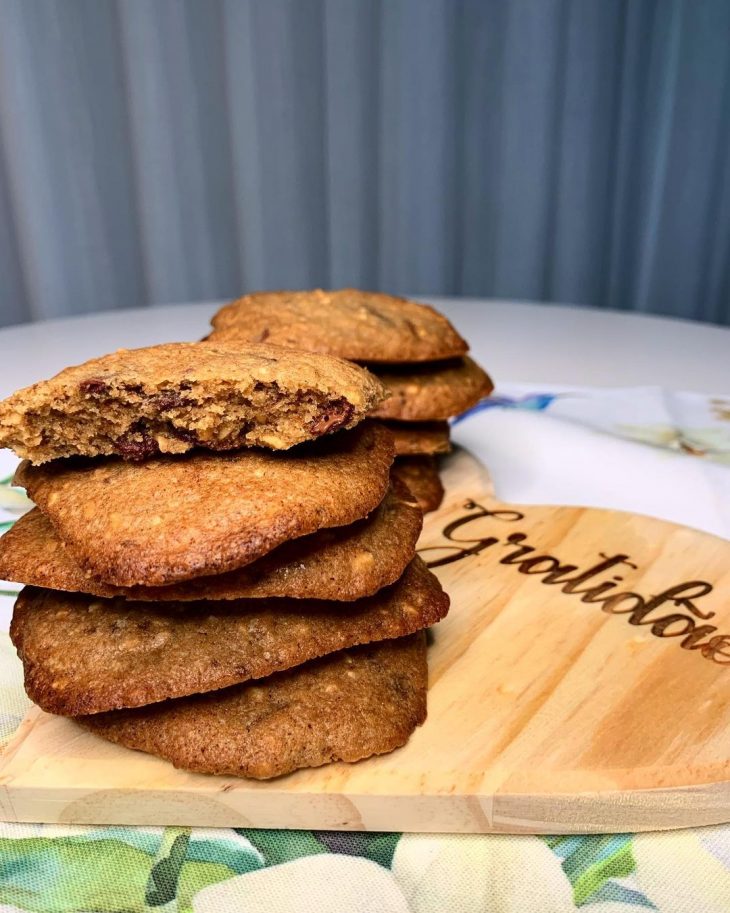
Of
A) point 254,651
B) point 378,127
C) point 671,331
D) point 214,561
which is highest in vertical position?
point 378,127

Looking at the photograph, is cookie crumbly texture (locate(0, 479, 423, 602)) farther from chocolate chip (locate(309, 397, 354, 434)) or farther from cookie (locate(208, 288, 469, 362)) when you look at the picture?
cookie (locate(208, 288, 469, 362))

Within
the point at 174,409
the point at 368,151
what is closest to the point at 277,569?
the point at 174,409

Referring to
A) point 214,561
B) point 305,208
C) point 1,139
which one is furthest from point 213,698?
point 305,208

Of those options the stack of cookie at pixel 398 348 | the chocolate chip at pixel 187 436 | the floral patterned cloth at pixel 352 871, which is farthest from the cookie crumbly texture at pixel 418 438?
the floral patterned cloth at pixel 352 871

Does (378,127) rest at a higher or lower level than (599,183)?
higher

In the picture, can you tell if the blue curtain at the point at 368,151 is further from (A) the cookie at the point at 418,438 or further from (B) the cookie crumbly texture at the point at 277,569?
(B) the cookie crumbly texture at the point at 277,569

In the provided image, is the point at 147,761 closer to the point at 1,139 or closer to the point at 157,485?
the point at 157,485

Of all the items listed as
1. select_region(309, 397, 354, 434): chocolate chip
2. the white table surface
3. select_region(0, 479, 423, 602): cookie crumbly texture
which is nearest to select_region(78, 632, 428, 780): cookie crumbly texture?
select_region(0, 479, 423, 602): cookie crumbly texture

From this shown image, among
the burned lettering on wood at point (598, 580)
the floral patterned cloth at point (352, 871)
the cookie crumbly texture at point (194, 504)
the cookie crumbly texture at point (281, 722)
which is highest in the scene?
the cookie crumbly texture at point (194, 504)
